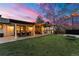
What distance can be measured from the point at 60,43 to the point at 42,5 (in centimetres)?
110

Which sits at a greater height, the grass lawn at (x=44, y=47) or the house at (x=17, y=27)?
the house at (x=17, y=27)

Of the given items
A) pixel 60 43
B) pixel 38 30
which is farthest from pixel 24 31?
pixel 60 43

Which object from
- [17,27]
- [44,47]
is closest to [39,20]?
[17,27]

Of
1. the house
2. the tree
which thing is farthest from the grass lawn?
the tree

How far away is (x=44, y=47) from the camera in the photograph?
9484 mm

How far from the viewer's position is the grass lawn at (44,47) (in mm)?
9414

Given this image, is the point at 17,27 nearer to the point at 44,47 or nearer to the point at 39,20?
the point at 39,20

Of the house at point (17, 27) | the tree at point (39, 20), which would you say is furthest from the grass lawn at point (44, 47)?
the tree at point (39, 20)

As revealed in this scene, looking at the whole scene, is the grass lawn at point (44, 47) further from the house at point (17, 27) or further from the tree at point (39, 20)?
the tree at point (39, 20)

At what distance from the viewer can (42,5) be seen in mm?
9414

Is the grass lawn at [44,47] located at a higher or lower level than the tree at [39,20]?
lower

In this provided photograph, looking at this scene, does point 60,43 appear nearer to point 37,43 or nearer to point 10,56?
point 37,43

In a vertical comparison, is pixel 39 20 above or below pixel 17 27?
above

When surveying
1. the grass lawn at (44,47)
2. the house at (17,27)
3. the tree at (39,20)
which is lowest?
the grass lawn at (44,47)
